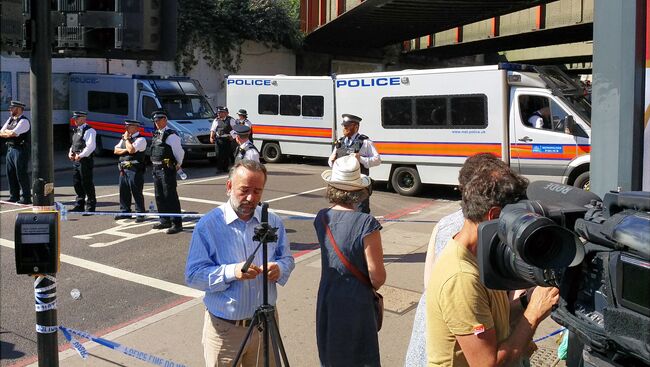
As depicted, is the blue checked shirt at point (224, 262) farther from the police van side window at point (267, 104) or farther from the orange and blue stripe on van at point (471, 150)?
the police van side window at point (267, 104)

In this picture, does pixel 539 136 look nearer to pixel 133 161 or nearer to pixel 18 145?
pixel 133 161

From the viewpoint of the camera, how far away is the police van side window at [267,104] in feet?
64.3

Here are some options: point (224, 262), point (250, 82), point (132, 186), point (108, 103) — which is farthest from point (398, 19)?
point (224, 262)

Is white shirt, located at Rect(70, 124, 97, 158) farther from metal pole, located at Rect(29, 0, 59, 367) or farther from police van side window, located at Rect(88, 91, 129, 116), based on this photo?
police van side window, located at Rect(88, 91, 129, 116)

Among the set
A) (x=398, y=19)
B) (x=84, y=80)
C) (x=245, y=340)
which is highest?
(x=398, y=19)

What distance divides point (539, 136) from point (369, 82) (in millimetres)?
4417

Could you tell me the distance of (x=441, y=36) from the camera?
3103 cm

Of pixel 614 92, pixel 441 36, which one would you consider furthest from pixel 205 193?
pixel 441 36

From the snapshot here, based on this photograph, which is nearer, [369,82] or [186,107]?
[369,82]

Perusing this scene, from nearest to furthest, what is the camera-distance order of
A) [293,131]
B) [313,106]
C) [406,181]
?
[406,181] → [313,106] → [293,131]

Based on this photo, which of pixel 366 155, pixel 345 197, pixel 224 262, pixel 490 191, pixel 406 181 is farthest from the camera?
pixel 406 181

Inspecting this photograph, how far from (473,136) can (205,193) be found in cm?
594

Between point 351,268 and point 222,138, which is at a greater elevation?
point 222,138

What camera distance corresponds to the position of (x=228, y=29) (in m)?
27.9
